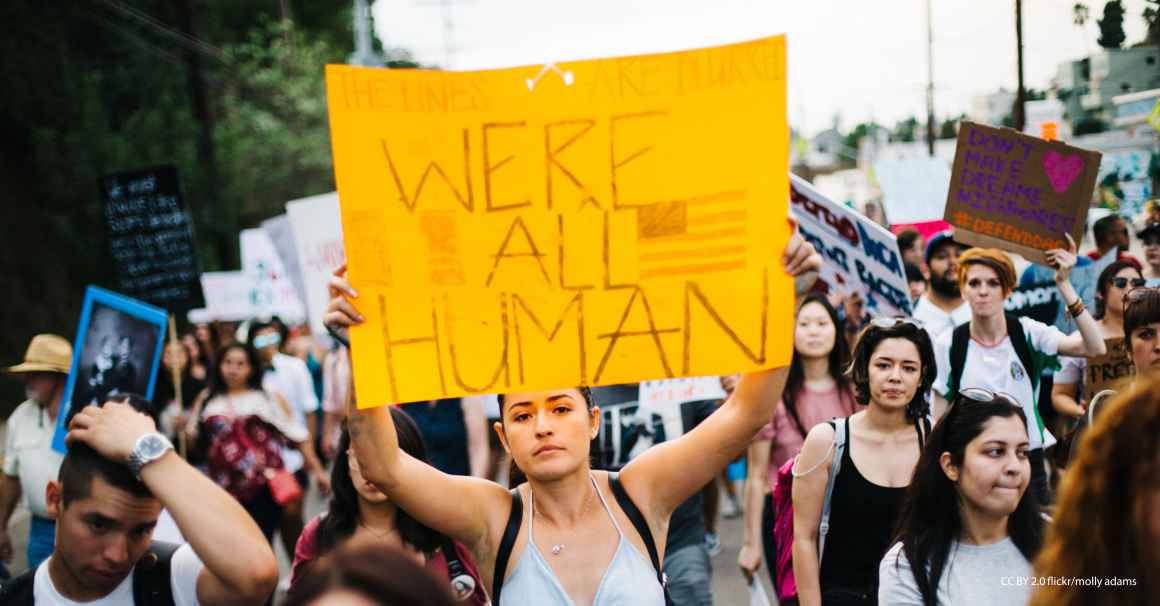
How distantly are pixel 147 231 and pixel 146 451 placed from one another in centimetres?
612

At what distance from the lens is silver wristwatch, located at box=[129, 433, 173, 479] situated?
2.73m

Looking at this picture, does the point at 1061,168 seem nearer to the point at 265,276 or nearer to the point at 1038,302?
the point at 1038,302

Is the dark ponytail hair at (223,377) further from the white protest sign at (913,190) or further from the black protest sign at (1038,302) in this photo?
the white protest sign at (913,190)

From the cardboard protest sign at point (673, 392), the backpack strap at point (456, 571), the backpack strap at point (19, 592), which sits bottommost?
the backpack strap at point (456, 571)

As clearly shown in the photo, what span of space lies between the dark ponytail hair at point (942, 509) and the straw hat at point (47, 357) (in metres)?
4.50

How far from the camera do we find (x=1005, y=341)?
5336 mm

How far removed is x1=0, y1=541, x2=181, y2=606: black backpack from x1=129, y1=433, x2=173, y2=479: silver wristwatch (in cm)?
33

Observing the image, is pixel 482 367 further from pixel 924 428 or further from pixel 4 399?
pixel 4 399

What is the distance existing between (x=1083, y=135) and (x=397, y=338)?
24.3ft

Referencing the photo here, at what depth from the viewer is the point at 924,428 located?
4145 millimetres

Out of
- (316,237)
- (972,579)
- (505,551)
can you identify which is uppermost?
(316,237)

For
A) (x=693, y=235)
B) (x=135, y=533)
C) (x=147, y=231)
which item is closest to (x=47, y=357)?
(x=147, y=231)

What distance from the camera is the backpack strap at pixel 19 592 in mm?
2908

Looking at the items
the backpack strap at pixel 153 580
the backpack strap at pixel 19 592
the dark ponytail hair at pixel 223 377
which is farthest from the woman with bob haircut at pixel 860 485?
the dark ponytail hair at pixel 223 377
